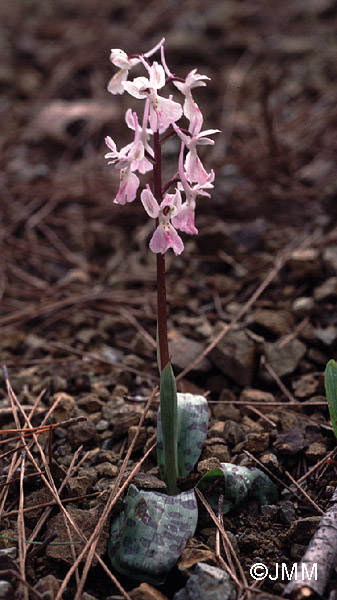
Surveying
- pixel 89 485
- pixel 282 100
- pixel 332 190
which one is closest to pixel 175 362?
pixel 89 485

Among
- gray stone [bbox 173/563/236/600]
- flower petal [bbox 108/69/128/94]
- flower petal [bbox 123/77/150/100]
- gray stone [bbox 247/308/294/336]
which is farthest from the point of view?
gray stone [bbox 247/308/294/336]

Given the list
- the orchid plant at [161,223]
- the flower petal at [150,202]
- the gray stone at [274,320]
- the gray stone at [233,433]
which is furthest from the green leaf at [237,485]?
the gray stone at [274,320]

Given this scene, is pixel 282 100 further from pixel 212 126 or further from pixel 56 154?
pixel 56 154

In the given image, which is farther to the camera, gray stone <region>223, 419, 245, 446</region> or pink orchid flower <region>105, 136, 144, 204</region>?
gray stone <region>223, 419, 245, 446</region>

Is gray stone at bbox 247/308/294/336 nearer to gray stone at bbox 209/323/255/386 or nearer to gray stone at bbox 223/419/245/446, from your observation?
gray stone at bbox 209/323/255/386

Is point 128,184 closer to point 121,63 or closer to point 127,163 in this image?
point 127,163

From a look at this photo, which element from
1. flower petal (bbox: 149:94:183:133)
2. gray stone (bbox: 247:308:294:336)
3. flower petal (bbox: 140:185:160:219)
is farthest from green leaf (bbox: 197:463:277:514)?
flower petal (bbox: 149:94:183:133)

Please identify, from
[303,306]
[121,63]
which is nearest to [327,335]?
[303,306]
